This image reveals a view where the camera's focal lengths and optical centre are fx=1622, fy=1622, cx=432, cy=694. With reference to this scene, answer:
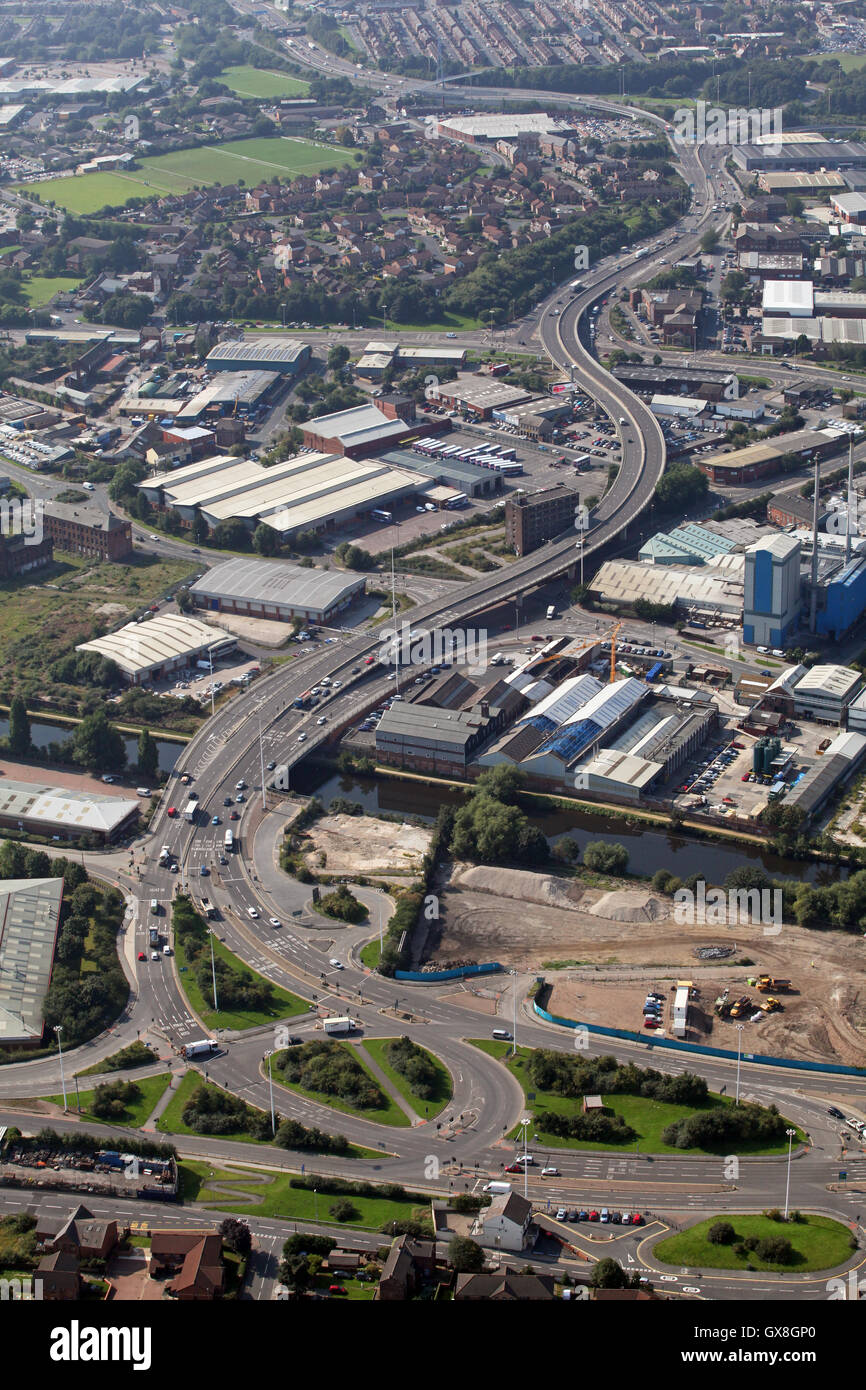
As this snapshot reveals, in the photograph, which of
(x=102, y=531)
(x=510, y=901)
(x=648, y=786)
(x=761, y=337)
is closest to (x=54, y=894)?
(x=510, y=901)

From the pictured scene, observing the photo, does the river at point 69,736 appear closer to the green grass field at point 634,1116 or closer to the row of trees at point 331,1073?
the row of trees at point 331,1073

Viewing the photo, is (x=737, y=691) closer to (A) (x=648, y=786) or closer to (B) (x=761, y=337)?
(A) (x=648, y=786)

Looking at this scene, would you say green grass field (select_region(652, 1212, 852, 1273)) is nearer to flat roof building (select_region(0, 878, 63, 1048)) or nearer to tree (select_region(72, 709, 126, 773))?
flat roof building (select_region(0, 878, 63, 1048))

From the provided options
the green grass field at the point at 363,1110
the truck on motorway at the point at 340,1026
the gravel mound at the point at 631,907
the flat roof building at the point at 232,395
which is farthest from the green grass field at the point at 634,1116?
the flat roof building at the point at 232,395

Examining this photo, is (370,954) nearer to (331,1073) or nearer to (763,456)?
(331,1073)

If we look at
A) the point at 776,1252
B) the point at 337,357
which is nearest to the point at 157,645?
the point at 337,357

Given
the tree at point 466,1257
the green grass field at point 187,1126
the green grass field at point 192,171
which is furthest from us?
the green grass field at point 192,171

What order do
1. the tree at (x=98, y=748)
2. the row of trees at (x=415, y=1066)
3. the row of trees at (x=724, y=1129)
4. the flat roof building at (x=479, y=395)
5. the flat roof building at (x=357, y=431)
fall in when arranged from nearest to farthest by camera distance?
the row of trees at (x=724, y=1129), the row of trees at (x=415, y=1066), the tree at (x=98, y=748), the flat roof building at (x=357, y=431), the flat roof building at (x=479, y=395)
